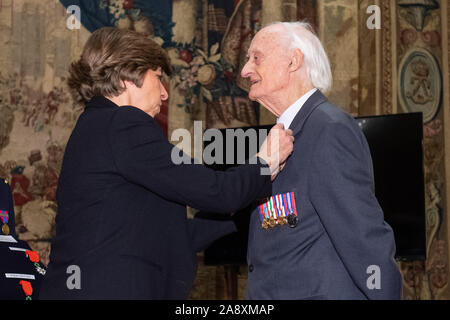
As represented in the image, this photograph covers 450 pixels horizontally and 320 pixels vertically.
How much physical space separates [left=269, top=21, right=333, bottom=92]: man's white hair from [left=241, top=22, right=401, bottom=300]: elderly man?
0.50ft

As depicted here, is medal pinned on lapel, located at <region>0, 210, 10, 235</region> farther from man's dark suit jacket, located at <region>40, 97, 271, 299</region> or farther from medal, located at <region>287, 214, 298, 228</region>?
medal, located at <region>287, 214, 298, 228</region>

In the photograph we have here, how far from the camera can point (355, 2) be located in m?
5.43

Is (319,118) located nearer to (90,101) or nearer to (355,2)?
(90,101)

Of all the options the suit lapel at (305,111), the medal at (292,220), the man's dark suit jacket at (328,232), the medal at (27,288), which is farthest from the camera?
the medal at (27,288)

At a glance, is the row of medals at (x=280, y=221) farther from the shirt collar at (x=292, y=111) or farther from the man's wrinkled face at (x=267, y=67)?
the man's wrinkled face at (x=267, y=67)

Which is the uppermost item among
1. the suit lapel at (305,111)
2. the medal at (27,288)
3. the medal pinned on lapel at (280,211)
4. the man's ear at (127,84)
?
the man's ear at (127,84)

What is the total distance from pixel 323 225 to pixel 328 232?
0.13 feet

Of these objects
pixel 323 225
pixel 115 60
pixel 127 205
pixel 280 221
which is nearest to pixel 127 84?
pixel 115 60

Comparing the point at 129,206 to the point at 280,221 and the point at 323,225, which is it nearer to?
the point at 280,221

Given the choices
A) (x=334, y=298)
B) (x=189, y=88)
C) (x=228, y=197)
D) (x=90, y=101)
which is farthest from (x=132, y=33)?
(x=189, y=88)

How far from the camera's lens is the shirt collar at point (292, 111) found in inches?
100

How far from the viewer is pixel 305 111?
8.02 ft

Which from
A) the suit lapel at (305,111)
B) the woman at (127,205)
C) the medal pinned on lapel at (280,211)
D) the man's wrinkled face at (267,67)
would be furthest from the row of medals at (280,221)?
the man's wrinkled face at (267,67)
